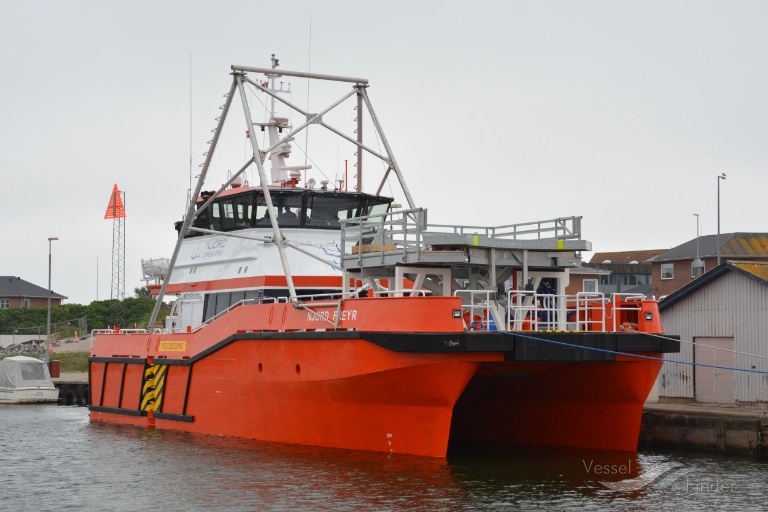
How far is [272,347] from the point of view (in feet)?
68.8

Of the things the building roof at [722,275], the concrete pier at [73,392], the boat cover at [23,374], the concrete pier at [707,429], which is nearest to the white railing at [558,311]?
the concrete pier at [707,429]

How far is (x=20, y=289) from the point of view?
88.6 metres

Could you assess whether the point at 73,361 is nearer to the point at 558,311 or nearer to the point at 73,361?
the point at 73,361

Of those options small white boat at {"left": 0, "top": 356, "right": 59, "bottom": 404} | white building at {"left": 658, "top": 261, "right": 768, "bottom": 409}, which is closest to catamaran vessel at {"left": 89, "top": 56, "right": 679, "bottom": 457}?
white building at {"left": 658, "top": 261, "right": 768, "bottom": 409}

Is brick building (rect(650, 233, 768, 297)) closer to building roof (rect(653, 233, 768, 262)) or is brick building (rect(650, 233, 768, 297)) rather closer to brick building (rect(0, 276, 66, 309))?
building roof (rect(653, 233, 768, 262))

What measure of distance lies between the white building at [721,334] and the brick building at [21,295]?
227 ft

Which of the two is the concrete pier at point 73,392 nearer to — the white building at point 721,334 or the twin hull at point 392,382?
the twin hull at point 392,382

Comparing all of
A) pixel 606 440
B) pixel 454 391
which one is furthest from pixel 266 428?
pixel 606 440

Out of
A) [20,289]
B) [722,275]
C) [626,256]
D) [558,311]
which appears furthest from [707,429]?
[20,289]

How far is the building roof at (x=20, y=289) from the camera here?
287 feet

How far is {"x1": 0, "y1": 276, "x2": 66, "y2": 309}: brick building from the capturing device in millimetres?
87250

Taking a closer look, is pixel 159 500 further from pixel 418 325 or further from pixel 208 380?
pixel 208 380

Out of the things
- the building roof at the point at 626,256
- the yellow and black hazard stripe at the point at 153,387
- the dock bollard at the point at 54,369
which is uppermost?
the building roof at the point at 626,256

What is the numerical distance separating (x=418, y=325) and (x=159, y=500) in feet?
16.4
